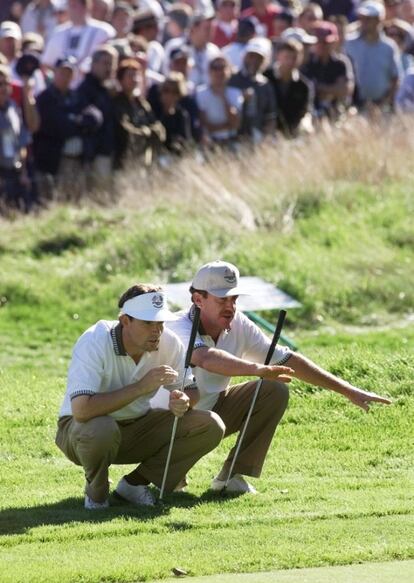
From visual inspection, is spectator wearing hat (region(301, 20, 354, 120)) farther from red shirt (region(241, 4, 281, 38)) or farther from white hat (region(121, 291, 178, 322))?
white hat (region(121, 291, 178, 322))

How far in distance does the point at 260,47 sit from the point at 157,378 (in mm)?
12013

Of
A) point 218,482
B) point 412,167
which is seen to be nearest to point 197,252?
point 412,167

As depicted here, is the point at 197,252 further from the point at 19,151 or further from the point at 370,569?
the point at 370,569

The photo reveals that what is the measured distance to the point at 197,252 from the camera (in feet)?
56.2

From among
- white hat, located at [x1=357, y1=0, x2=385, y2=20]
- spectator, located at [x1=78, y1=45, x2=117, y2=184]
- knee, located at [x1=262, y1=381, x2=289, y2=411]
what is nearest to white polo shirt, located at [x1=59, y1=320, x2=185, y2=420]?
knee, located at [x1=262, y1=381, x2=289, y2=411]

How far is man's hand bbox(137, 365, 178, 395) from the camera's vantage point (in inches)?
336

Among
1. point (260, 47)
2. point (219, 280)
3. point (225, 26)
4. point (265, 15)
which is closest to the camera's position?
Answer: point (219, 280)

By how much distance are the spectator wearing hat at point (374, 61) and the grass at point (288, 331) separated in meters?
2.15

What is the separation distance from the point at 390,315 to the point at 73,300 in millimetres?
3468

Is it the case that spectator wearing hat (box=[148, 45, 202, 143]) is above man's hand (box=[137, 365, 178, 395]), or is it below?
below

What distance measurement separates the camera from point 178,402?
8680 millimetres

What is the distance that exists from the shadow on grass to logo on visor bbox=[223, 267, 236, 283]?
1.38m

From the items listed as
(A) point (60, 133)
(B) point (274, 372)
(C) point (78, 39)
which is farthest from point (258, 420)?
(C) point (78, 39)

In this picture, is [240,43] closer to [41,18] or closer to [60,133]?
[41,18]
